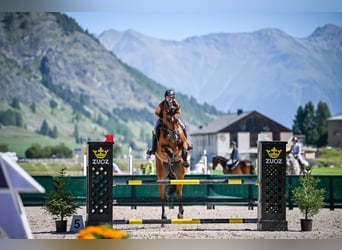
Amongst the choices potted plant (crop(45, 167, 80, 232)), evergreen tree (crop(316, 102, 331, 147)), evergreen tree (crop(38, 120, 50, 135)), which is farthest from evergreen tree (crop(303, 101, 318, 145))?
potted plant (crop(45, 167, 80, 232))

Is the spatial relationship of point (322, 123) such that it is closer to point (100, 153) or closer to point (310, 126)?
point (310, 126)

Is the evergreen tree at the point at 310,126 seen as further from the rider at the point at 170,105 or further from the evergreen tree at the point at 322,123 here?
the rider at the point at 170,105

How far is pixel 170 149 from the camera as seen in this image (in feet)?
39.4

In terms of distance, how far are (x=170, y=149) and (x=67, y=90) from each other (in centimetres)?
14150

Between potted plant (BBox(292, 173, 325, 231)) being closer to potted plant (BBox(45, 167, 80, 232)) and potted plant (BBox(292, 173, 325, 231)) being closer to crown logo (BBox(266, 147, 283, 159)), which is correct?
crown logo (BBox(266, 147, 283, 159))

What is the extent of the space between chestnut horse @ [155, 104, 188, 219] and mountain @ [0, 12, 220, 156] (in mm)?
97797

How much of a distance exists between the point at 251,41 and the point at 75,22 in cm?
3401

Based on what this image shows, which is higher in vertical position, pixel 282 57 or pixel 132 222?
pixel 282 57

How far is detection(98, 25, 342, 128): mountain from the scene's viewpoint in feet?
497

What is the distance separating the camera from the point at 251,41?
170000mm

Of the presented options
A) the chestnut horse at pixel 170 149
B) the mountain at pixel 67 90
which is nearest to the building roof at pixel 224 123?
the mountain at pixel 67 90

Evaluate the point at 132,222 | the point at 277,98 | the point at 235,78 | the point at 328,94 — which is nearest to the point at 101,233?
the point at 132,222

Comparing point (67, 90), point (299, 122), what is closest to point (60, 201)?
point (299, 122)

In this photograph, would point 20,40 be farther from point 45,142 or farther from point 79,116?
point 45,142
